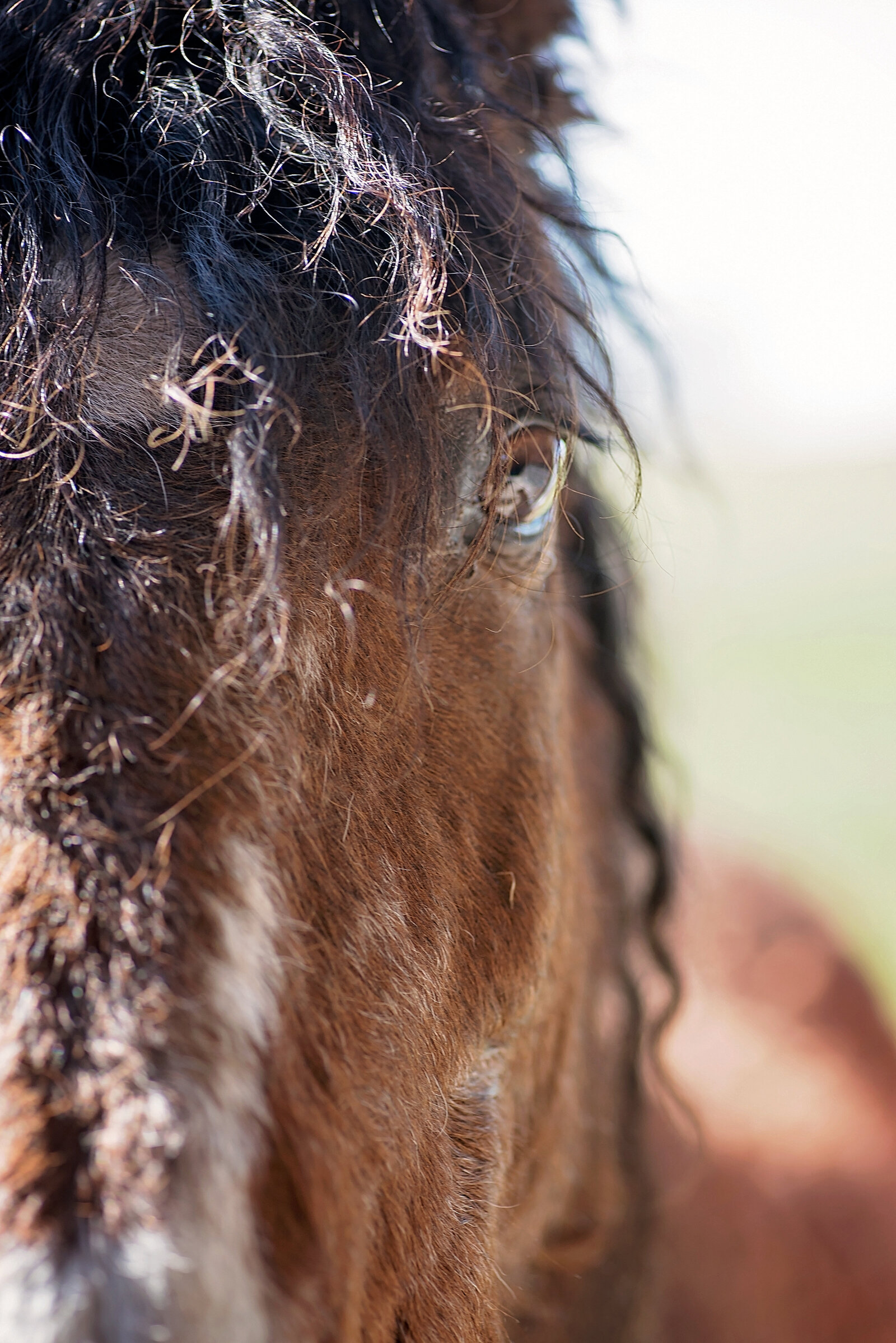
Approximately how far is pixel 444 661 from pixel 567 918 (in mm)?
672

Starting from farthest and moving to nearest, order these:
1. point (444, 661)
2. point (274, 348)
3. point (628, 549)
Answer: point (628, 549) → point (444, 661) → point (274, 348)

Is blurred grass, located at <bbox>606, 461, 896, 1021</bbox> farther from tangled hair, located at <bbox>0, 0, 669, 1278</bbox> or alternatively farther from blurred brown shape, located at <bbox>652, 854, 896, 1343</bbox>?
tangled hair, located at <bbox>0, 0, 669, 1278</bbox>

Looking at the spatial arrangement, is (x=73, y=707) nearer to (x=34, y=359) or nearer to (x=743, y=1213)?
(x=34, y=359)

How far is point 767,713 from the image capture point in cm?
1101

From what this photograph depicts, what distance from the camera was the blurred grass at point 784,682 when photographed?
237cm

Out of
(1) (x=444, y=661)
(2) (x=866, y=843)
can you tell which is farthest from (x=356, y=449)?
(2) (x=866, y=843)

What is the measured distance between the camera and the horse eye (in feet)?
4.28

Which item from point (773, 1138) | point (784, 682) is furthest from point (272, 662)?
point (784, 682)

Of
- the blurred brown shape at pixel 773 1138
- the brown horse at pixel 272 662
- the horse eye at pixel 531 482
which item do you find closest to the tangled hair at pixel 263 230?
the brown horse at pixel 272 662

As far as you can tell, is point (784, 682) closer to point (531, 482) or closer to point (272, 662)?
point (531, 482)

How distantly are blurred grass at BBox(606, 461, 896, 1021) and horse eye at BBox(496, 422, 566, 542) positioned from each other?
16 centimetres

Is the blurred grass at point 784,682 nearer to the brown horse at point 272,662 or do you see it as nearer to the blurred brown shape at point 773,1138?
the blurred brown shape at point 773,1138

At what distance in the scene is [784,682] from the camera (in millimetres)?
12055

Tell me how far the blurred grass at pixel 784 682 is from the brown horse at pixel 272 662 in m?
0.43
